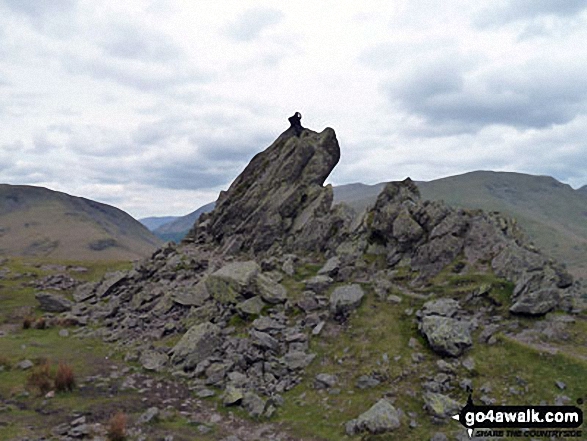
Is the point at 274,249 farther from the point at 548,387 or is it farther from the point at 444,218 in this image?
the point at 548,387

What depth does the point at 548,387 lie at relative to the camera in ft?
69.9

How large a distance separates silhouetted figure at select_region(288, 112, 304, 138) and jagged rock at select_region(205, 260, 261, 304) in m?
31.5

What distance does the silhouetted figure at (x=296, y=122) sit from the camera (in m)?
63.3

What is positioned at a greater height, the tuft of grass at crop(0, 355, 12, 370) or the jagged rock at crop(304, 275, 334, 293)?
the jagged rock at crop(304, 275, 334, 293)

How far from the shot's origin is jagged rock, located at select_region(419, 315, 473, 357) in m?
25.0

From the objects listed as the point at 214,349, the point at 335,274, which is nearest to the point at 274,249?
the point at 335,274

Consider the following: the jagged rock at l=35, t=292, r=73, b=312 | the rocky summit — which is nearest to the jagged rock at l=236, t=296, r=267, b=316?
the rocky summit

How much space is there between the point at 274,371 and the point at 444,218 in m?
22.0

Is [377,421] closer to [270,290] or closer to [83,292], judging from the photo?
[270,290]

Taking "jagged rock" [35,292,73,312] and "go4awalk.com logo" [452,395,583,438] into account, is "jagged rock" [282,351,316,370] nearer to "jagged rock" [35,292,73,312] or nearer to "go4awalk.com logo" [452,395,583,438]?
"go4awalk.com logo" [452,395,583,438]

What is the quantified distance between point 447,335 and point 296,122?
45.5 meters

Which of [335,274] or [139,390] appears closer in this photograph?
[139,390]

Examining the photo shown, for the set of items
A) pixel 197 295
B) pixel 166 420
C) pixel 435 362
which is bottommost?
pixel 166 420

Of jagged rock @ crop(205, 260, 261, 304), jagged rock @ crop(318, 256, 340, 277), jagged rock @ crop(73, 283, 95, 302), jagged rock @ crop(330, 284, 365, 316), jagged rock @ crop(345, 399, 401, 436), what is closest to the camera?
jagged rock @ crop(345, 399, 401, 436)
